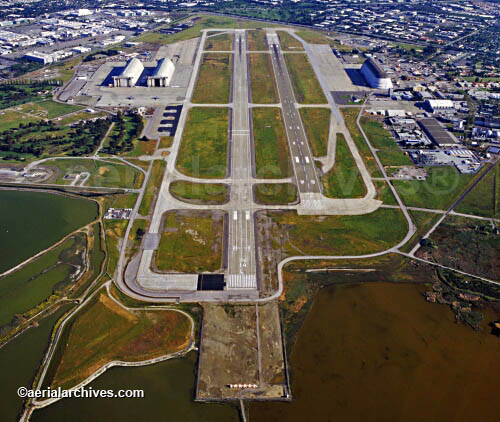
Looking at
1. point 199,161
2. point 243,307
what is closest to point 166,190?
point 199,161

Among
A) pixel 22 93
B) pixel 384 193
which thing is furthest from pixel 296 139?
pixel 22 93

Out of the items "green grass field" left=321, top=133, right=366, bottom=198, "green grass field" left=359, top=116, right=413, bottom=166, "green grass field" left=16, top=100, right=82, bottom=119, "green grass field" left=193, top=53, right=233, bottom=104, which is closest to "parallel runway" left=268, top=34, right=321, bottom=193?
"green grass field" left=321, top=133, right=366, bottom=198

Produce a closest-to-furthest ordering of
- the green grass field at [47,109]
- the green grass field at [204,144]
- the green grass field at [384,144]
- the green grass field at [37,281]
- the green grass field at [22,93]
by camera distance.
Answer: the green grass field at [37,281] → the green grass field at [204,144] → the green grass field at [384,144] → the green grass field at [47,109] → the green grass field at [22,93]

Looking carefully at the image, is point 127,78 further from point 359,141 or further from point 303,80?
point 359,141

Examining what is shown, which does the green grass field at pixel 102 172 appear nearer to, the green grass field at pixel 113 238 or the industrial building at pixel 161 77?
the green grass field at pixel 113 238

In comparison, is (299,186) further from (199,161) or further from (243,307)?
(243,307)

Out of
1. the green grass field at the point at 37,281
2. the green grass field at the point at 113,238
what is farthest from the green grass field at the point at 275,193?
the green grass field at the point at 37,281

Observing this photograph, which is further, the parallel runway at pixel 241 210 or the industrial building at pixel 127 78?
the industrial building at pixel 127 78
